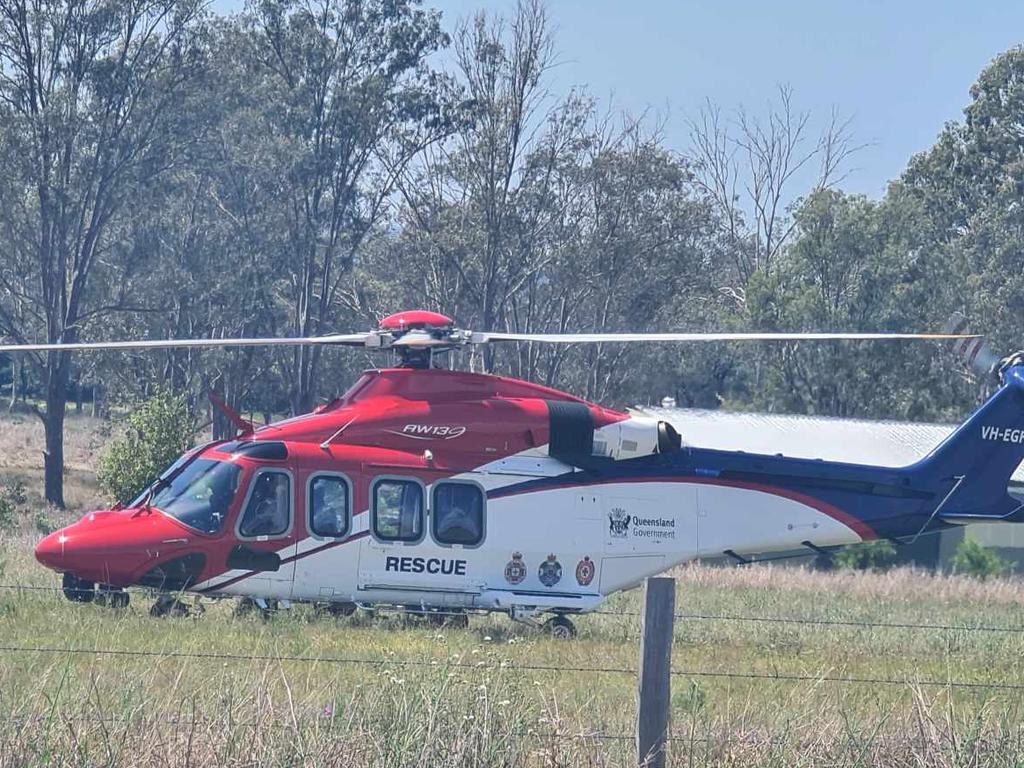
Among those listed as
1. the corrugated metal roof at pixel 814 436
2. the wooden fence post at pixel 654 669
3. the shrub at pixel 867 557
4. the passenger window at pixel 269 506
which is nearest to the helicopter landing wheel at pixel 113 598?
the passenger window at pixel 269 506

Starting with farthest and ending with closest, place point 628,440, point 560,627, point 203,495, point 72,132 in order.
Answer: point 72,132
point 628,440
point 560,627
point 203,495

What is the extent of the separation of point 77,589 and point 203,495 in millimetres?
1298

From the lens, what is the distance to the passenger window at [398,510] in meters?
12.5

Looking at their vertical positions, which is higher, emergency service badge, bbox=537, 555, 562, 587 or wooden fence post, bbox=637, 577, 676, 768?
wooden fence post, bbox=637, 577, 676, 768

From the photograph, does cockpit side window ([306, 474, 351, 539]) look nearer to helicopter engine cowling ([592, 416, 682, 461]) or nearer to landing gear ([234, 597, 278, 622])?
landing gear ([234, 597, 278, 622])

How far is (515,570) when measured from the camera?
12.8 metres

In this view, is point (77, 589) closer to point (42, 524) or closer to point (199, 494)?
point (199, 494)

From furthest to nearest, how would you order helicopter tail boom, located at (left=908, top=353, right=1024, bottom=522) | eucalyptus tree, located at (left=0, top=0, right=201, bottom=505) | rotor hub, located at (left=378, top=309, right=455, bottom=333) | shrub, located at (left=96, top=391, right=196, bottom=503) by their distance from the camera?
1. eucalyptus tree, located at (left=0, top=0, right=201, bottom=505)
2. shrub, located at (left=96, top=391, right=196, bottom=503)
3. helicopter tail boom, located at (left=908, top=353, right=1024, bottom=522)
4. rotor hub, located at (left=378, top=309, right=455, bottom=333)

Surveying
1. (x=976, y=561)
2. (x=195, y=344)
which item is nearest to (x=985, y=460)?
(x=195, y=344)

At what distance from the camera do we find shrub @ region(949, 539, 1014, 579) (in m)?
28.1

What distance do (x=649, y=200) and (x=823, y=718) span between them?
128 ft

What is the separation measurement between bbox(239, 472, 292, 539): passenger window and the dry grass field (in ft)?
2.52

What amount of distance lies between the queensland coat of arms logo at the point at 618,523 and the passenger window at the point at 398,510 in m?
1.77

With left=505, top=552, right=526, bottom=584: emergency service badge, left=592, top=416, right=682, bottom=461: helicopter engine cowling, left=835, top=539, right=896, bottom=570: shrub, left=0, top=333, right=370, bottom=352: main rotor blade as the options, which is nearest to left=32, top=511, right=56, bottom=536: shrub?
left=835, top=539, right=896, bottom=570: shrub
